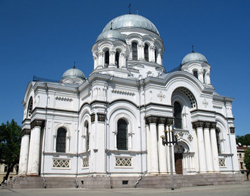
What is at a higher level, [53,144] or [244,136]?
[244,136]

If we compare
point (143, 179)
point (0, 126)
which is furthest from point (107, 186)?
point (0, 126)

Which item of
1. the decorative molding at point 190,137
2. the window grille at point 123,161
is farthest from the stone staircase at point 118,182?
the decorative molding at point 190,137

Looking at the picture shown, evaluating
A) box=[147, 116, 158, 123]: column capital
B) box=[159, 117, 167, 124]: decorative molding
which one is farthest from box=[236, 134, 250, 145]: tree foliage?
box=[147, 116, 158, 123]: column capital

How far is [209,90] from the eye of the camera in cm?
2612

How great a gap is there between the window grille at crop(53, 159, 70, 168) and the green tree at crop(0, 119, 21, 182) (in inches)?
551

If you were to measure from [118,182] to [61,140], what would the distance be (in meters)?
6.19

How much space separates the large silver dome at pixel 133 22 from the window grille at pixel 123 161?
16.0 meters

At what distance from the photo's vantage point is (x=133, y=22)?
31.7 metres

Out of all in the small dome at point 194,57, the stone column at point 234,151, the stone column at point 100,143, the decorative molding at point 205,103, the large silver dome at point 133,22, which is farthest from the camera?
the small dome at point 194,57

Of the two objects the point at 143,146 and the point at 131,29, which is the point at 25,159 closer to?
the point at 143,146

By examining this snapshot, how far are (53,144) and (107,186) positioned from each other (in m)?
6.07

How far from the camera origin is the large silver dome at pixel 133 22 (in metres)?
31.6

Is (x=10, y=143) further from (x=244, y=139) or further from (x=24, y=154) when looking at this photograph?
(x=244, y=139)

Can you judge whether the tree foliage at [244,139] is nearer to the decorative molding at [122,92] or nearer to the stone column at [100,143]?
the decorative molding at [122,92]
